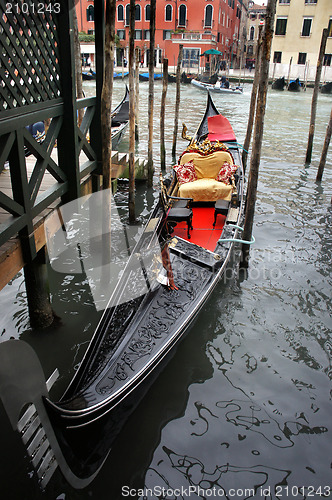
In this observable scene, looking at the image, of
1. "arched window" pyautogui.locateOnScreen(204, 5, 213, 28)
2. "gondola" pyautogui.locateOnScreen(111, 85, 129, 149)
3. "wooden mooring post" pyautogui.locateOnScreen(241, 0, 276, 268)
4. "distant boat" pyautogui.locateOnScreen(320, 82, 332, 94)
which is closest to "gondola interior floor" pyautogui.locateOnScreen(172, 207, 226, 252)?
"wooden mooring post" pyautogui.locateOnScreen(241, 0, 276, 268)

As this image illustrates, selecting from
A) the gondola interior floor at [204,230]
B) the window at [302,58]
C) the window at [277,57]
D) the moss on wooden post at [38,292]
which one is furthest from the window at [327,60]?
the moss on wooden post at [38,292]

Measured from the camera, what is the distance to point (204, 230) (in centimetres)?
405

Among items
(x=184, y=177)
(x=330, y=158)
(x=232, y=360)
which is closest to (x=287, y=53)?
(x=330, y=158)

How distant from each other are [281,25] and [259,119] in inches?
941

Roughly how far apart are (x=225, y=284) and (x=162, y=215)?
926mm

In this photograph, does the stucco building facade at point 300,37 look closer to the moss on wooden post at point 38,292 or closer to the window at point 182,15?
the window at point 182,15

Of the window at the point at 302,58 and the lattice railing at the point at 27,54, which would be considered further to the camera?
the window at the point at 302,58

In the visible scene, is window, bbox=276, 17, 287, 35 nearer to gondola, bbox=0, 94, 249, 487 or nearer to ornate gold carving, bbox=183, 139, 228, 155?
ornate gold carving, bbox=183, 139, 228, 155

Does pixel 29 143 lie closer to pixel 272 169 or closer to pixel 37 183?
pixel 37 183

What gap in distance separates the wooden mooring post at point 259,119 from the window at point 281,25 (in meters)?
23.6

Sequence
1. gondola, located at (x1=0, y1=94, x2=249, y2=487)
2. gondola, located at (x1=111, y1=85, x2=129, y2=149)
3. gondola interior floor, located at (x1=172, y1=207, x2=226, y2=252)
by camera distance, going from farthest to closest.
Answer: gondola, located at (x1=111, y1=85, x2=129, y2=149)
gondola interior floor, located at (x1=172, y1=207, x2=226, y2=252)
gondola, located at (x1=0, y1=94, x2=249, y2=487)

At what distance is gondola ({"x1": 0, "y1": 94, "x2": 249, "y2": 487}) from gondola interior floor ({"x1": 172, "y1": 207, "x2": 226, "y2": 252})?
10 mm

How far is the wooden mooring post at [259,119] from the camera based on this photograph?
10.6 feet

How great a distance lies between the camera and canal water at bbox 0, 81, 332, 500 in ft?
6.99
